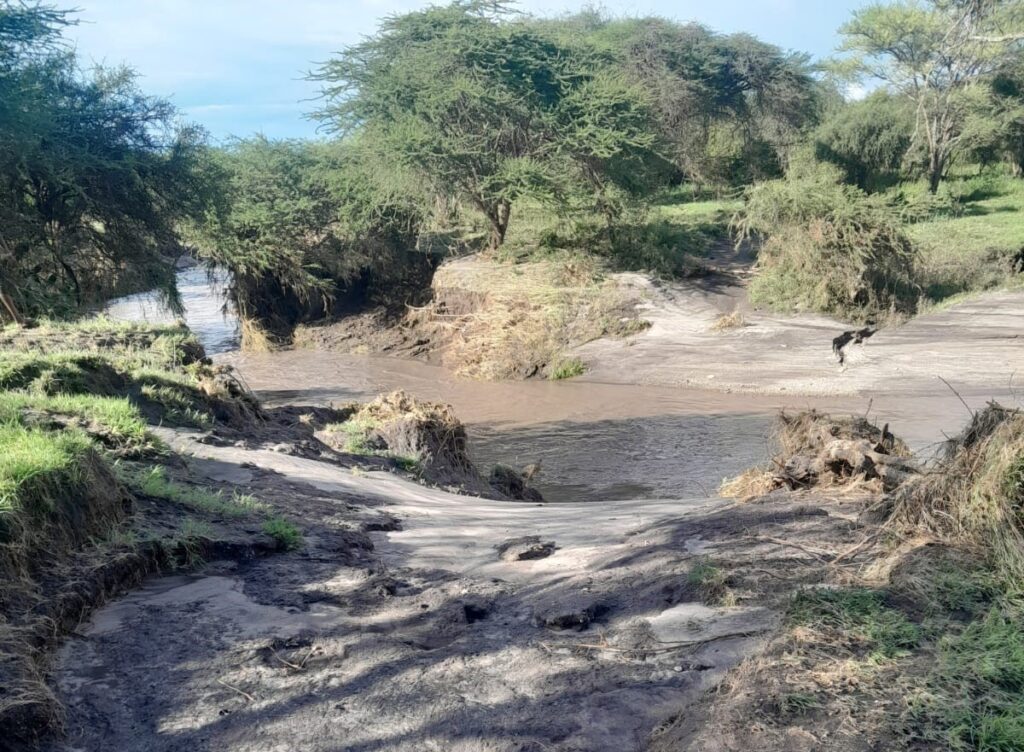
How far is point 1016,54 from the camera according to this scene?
28.7 m

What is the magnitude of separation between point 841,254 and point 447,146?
10.3m

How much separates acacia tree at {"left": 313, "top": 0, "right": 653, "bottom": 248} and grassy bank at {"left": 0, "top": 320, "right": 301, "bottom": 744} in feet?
53.7

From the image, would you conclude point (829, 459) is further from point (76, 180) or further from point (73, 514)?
point (76, 180)

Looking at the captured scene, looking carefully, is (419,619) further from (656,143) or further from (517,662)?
(656,143)

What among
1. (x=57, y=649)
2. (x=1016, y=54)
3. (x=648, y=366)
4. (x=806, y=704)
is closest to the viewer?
(x=806, y=704)

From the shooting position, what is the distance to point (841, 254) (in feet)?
64.6

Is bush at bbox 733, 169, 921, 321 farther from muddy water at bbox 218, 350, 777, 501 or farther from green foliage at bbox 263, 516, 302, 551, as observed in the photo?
green foliage at bbox 263, 516, 302, 551

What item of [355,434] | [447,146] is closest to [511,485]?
[355,434]

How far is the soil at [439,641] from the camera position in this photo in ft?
9.50

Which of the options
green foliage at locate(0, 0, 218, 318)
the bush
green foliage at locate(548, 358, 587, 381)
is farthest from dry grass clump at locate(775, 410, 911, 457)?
the bush

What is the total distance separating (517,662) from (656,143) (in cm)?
2405

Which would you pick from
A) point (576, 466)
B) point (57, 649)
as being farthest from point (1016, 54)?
point (57, 649)

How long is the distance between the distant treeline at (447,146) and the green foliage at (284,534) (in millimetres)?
10335

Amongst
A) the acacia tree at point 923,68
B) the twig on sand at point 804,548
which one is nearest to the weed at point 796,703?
the twig on sand at point 804,548
